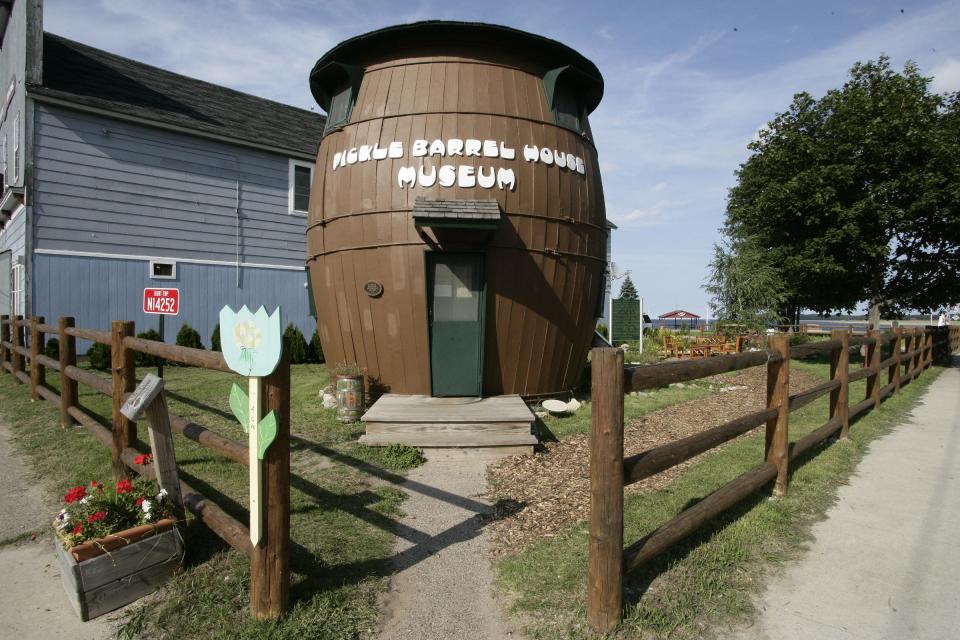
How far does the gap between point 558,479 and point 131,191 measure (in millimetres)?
11223

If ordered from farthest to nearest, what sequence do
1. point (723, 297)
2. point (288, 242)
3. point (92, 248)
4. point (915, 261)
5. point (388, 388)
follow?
point (723, 297) → point (915, 261) → point (288, 242) → point (92, 248) → point (388, 388)

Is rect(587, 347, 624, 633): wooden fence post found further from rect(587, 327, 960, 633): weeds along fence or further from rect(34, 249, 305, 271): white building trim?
rect(34, 249, 305, 271): white building trim

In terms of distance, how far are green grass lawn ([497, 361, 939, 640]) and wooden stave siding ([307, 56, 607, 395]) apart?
2.56 metres

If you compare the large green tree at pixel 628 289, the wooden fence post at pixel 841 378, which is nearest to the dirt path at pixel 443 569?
the wooden fence post at pixel 841 378

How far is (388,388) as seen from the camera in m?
7.00

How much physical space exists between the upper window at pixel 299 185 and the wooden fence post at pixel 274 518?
12.3 metres

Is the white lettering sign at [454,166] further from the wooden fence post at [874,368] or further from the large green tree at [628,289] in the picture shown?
the large green tree at [628,289]

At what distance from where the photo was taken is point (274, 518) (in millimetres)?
2633

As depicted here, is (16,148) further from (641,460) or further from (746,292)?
(746,292)

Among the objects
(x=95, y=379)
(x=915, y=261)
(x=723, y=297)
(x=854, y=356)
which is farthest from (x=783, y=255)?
(x=95, y=379)

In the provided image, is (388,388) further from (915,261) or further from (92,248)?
(915,261)

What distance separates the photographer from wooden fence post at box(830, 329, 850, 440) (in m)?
6.03

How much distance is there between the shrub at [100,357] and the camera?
32.7 feet

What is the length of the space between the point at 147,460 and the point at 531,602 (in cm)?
251
